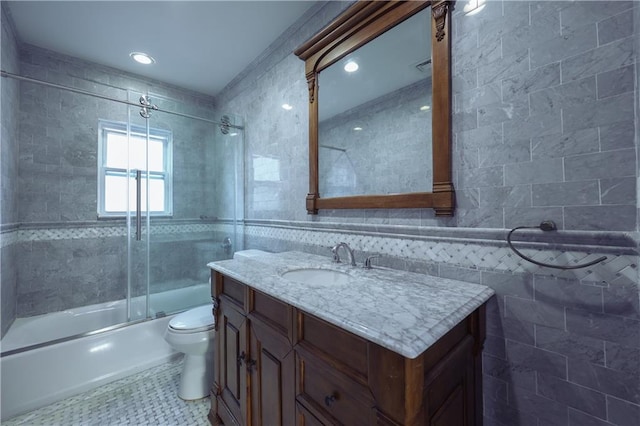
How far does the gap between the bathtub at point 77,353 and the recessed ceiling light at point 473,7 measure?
9.19ft

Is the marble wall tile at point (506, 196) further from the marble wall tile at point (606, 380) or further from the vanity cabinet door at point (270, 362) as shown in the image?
the vanity cabinet door at point (270, 362)

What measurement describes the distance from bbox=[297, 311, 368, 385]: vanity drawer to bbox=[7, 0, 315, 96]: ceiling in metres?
2.04

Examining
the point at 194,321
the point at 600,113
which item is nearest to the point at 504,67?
the point at 600,113

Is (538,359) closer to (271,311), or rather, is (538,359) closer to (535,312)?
(535,312)

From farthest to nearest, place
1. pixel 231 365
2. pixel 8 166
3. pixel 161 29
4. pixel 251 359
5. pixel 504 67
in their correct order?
1. pixel 161 29
2. pixel 8 166
3. pixel 231 365
4. pixel 251 359
5. pixel 504 67

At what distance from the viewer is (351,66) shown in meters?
1.51

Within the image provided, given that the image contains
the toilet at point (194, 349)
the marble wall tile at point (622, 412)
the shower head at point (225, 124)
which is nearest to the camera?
the marble wall tile at point (622, 412)

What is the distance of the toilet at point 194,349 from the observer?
159cm

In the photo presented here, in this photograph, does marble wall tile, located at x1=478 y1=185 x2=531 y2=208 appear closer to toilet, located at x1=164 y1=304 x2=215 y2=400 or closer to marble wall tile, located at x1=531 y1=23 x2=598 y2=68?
marble wall tile, located at x1=531 y1=23 x2=598 y2=68

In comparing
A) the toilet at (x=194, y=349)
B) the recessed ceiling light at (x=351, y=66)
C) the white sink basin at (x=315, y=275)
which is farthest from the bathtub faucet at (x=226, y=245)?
the recessed ceiling light at (x=351, y=66)

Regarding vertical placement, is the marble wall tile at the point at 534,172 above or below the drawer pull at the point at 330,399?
above

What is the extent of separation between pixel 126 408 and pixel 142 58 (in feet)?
9.16

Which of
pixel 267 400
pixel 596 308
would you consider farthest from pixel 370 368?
pixel 596 308

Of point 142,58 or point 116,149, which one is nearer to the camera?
point 142,58
